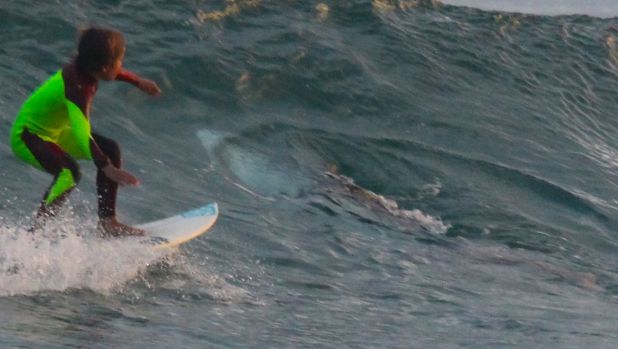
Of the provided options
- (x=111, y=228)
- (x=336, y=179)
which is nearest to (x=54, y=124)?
(x=111, y=228)

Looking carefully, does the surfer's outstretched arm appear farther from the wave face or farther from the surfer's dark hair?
the wave face

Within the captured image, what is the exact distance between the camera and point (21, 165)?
31.9ft

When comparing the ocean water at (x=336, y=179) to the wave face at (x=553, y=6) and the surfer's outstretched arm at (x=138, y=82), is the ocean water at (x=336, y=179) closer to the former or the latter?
the wave face at (x=553, y=6)

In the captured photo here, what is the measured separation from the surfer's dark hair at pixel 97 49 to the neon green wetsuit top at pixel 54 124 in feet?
0.64

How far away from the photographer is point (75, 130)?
6801 mm

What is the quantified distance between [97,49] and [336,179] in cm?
493

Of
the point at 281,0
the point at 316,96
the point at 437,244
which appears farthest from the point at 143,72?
the point at 437,244

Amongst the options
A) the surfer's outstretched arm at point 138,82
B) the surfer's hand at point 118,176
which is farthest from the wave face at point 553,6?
the surfer's hand at point 118,176

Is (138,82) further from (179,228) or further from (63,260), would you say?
(63,260)

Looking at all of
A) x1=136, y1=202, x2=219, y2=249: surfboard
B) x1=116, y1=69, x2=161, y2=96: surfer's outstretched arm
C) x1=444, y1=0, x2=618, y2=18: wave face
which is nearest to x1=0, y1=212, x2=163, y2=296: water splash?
x1=136, y1=202, x2=219, y2=249: surfboard

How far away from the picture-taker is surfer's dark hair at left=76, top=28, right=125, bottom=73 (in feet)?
22.4

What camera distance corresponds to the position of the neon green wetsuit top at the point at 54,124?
22.6ft

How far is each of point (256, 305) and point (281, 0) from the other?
9.07 meters

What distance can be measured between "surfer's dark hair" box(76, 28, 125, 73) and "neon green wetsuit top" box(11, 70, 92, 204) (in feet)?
0.64
